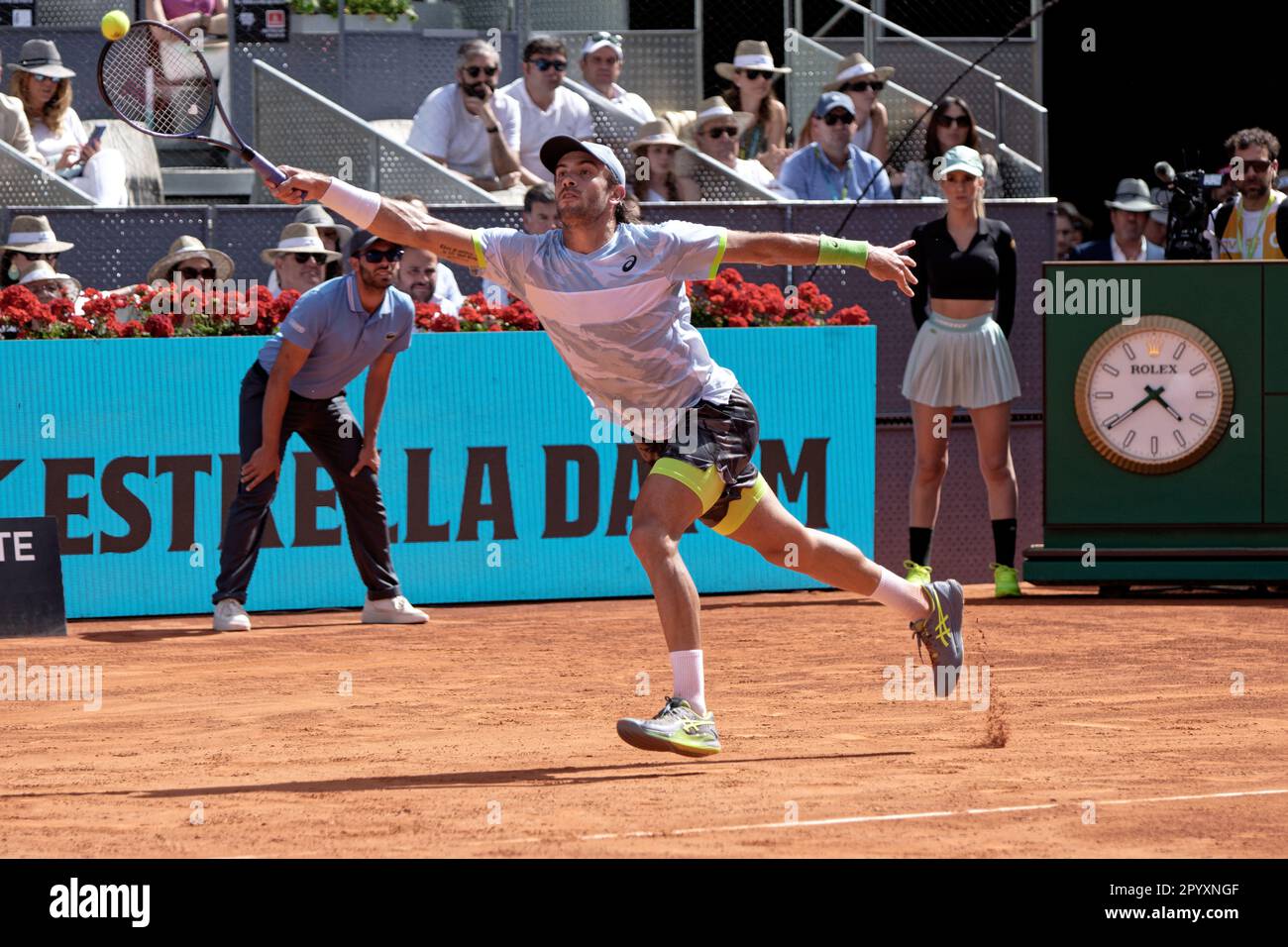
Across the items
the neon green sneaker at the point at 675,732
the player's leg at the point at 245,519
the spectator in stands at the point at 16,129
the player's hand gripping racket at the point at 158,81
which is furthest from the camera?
the spectator in stands at the point at 16,129

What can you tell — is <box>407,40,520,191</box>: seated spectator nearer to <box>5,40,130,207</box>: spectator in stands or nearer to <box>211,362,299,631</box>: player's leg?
<box>5,40,130,207</box>: spectator in stands

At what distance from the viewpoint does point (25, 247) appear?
12.3 meters

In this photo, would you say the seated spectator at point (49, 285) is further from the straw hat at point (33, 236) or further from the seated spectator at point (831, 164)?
the seated spectator at point (831, 164)

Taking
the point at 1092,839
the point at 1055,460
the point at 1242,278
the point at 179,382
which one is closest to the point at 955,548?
the point at 1055,460

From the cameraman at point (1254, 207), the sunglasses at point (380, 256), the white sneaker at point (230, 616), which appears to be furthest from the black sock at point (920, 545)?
the white sneaker at point (230, 616)

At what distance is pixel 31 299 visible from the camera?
11273 millimetres

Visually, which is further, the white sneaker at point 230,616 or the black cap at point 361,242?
the white sneaker at point 230,616

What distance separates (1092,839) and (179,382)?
704 centimetres

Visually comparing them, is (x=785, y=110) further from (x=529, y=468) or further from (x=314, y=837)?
(x=314, y=837)

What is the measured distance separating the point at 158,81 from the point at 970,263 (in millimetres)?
4616

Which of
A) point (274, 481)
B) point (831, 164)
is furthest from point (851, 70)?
point (274, 481)

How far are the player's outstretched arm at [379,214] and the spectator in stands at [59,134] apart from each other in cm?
676

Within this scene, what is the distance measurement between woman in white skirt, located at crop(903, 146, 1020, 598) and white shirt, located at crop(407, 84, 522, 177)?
340 cm

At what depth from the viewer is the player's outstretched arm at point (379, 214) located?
6777mm
